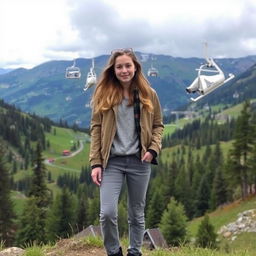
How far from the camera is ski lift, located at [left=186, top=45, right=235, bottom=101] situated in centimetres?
600

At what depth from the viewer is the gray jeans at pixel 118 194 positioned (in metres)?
5.64

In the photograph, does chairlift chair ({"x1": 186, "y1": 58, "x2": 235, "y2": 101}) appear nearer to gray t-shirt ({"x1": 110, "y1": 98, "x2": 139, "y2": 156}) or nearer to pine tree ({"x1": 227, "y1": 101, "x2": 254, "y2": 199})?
gray t-shirt ({"x1": 110, "y1": 98, "x2": 139, "y2": 156})

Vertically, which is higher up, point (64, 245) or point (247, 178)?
point (64, 245)

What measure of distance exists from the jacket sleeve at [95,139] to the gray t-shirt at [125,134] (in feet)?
0.63

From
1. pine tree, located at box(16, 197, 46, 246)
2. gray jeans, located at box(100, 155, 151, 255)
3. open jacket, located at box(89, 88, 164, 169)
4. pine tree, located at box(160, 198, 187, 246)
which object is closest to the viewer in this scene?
gray jeans, located at box(100, 155, 151, 255)

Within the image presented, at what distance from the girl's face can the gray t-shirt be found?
12.1 inches

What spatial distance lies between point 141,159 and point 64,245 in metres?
3.81

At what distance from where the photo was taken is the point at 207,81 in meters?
6.27

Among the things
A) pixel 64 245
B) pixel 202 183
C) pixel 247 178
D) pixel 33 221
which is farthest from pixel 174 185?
pixel 64 245

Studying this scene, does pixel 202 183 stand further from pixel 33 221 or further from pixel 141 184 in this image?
pixel 141 184

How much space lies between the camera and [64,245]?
347 inches

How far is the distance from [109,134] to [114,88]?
2.11 feet

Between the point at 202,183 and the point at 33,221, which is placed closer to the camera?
the point at 33,221

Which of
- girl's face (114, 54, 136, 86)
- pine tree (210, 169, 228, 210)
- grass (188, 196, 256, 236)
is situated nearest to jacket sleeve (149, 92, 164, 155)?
girl's face (114, 54, 136, 86)
